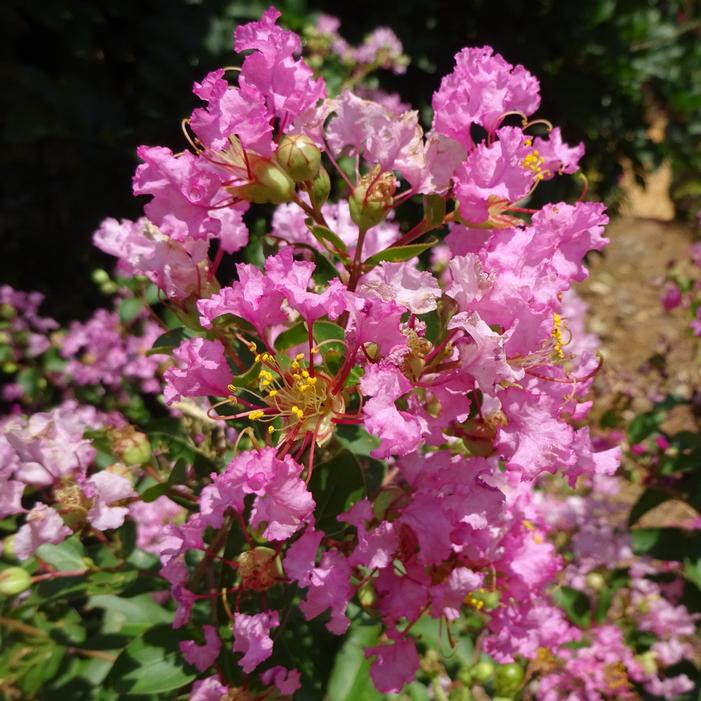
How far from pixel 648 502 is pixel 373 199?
120cm

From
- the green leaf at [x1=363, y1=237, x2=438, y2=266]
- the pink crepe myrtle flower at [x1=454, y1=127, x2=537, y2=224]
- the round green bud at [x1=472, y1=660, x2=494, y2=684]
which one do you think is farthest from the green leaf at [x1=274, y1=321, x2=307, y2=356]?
the round green bud at [x1=472, y1=660, x2=494, y2=684]

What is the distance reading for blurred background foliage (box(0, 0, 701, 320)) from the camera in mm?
2436

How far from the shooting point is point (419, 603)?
34.9 inches

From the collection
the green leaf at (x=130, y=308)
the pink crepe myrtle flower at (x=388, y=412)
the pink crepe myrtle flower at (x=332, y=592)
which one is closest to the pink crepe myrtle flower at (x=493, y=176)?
the pink crepe myrtle flower at (x=388, y=412)

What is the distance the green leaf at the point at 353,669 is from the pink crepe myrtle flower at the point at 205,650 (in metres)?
0.28

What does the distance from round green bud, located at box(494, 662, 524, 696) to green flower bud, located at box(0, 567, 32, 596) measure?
850 mm

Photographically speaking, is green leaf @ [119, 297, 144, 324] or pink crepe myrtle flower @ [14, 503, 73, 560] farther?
green leaf @ [119, 297, 144, 324]

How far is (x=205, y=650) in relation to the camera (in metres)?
0.95

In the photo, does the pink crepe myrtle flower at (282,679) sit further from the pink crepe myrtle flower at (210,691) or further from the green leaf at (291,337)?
the green leaf at (291,337)

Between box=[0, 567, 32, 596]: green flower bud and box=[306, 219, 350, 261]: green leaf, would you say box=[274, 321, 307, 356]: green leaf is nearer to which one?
box=[306, 219, 350, 261]: green leaf

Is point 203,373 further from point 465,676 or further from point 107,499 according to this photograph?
point 465,676

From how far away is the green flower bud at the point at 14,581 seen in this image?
3.69ft

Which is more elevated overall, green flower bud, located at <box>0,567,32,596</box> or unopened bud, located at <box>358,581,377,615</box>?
unopened bud, located at <box>358,581,377,615</box>

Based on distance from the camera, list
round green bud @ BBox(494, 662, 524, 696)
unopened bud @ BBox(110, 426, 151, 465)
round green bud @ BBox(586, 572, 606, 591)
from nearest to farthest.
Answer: unopened bud @ BBox(110, 426, 151, 465) → round green bud @ BBox(494, 662, 524, 696) → round green bud @ BBox(586, 572, 606, 591)
